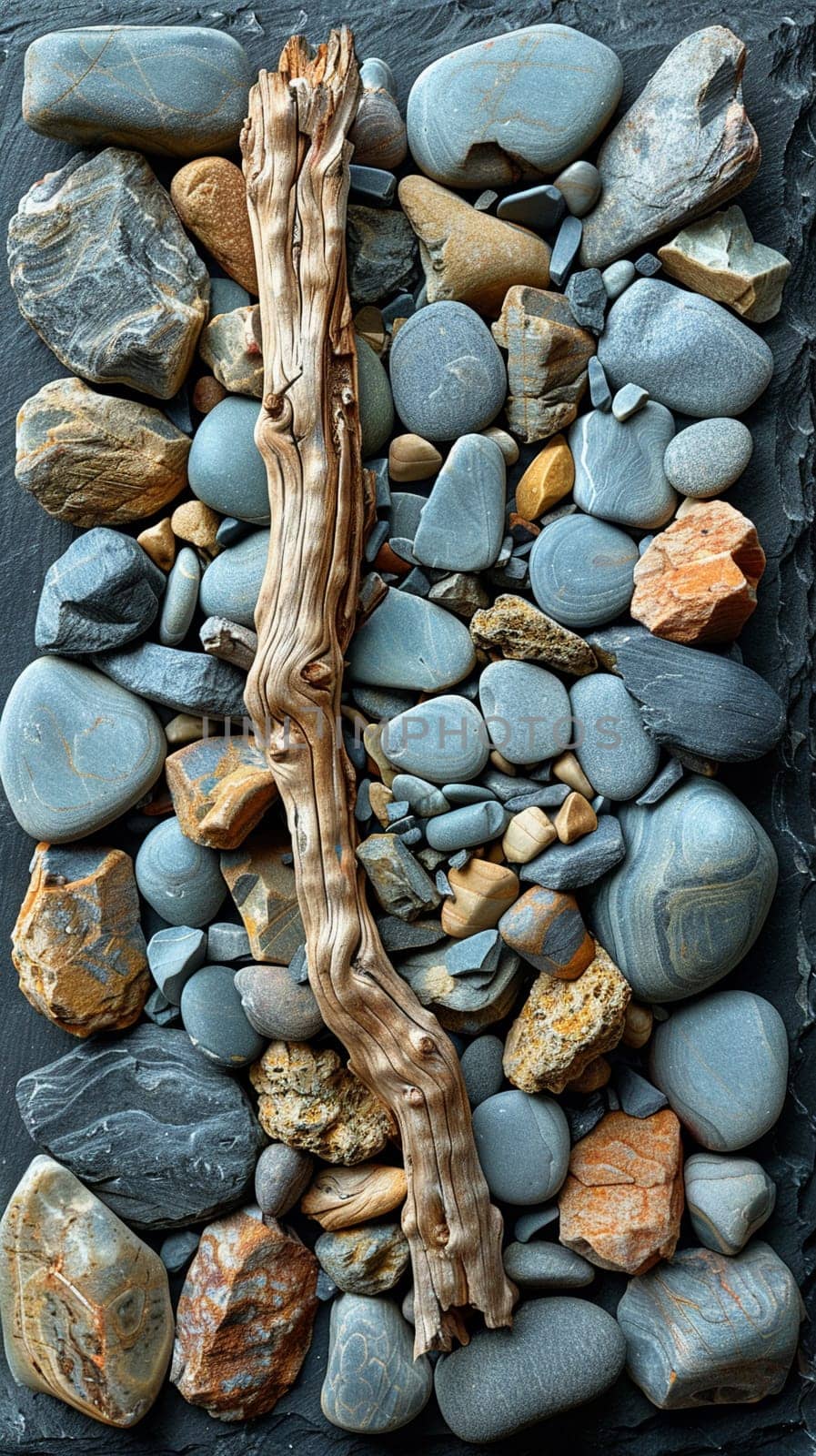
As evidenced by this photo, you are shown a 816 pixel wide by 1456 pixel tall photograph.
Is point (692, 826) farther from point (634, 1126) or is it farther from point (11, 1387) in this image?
point (11, 1387)

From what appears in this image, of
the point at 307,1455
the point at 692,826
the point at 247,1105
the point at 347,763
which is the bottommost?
the point at 307,1455

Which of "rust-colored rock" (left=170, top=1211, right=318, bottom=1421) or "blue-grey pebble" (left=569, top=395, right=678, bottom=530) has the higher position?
"blue-grey pebble" (left=569, top=395, right=678, bottom=530)

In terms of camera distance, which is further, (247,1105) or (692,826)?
(247,1105)

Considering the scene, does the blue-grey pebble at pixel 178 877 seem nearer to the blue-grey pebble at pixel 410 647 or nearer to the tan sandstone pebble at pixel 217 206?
Answer: the blue-grey pebble at pixel 410 647

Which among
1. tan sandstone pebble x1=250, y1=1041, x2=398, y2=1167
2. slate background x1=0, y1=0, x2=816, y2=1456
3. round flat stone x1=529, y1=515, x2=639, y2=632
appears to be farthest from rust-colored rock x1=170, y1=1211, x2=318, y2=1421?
round flat stone x1=529, y1=515, x2=639, y2=632

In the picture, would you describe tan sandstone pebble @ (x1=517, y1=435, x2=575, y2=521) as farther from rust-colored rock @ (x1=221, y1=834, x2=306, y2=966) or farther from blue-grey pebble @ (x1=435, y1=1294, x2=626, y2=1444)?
blue-grey pebble @ (x1=435, y1=1294, x2=626, y2=1444)

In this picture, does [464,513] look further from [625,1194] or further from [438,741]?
[625,1194]

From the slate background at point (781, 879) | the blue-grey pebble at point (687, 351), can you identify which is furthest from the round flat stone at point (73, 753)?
the blue-grey pebble at point (687, 351)

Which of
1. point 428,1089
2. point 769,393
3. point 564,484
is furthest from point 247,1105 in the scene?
point 769,393
